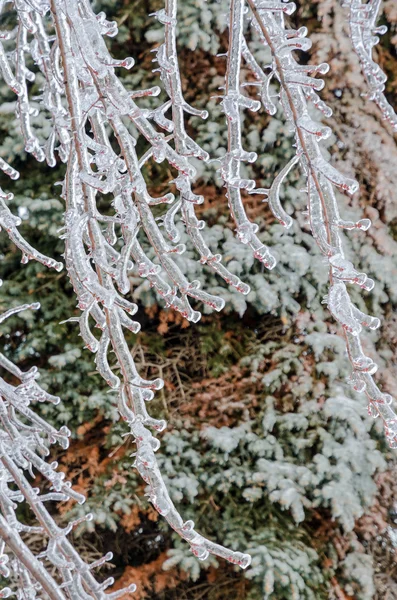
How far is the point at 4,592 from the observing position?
1.13 metres

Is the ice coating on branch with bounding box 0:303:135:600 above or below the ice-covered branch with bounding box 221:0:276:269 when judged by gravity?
below

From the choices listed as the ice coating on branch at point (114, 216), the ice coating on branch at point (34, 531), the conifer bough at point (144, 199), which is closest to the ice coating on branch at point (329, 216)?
the conifer bough at point (144, 199)

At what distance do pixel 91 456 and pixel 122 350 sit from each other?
218 cm

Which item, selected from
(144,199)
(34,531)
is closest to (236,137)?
(144,199)

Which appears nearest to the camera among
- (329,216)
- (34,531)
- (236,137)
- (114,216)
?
(329,216)

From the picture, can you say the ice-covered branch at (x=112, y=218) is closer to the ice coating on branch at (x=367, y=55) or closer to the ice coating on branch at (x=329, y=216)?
the ice coating on branch at (x=329, y=216)

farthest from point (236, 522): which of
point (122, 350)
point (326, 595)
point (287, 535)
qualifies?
point (122, 350)

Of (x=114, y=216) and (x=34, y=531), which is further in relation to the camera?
(x=34, y=531)

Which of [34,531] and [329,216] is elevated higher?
[329,216]

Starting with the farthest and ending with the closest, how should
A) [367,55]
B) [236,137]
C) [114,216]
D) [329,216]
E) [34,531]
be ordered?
[34,531] < [367,55] < [236,137] < [114,216] < [329,216]

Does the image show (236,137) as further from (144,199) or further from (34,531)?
(34,531)

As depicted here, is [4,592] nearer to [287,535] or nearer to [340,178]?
[340,178]

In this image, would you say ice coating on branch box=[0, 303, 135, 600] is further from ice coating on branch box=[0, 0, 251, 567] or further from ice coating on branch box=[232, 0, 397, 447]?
ice coating on branch box=[232, 0, 397, 447]

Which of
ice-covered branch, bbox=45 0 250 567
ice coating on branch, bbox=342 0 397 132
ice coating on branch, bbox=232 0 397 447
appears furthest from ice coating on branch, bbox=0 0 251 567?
ice coating on branch, bbox=342 0 397 132
